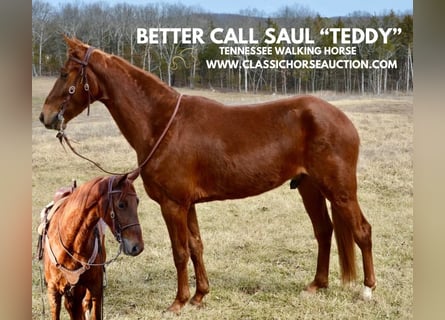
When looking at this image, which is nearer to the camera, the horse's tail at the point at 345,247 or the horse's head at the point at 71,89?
the horse's head at the point at 71,89

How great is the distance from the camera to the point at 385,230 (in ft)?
9.11

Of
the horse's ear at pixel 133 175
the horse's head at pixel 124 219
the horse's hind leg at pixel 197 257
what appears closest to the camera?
the horse's head at pixel 124 219

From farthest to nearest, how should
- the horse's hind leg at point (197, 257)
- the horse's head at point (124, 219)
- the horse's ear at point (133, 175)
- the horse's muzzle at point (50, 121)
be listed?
1. the horse's hind leg at point (197, 257)
2. the horse's muzzle at point (50, 121)
3. the horse's ear at point (133, 175)
4. the horse's head at point (124, 219)

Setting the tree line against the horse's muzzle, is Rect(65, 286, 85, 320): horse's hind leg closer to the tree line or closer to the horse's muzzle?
the horse's muzzle

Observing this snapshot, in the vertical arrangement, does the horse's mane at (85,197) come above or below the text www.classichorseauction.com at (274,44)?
below

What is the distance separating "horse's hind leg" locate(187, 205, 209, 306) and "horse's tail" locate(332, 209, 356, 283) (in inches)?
27.6

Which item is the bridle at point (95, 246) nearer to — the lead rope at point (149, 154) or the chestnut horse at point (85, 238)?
the chestnut horse at point (85, 238)

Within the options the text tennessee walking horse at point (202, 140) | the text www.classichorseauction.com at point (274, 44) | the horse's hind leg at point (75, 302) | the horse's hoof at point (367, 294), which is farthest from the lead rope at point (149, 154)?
the horse's hoof at point (367, 294)

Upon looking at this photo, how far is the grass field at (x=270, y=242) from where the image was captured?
2748 millimetres

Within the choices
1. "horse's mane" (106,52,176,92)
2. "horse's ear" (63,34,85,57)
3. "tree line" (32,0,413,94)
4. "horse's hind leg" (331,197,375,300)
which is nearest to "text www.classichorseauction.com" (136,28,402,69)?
"tree line" (32,0,413,94)

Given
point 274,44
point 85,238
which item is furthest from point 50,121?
point 274,44

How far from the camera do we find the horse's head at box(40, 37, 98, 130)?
8.47ft

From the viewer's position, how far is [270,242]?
2828mm

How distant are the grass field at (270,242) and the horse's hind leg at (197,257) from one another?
5 cm
